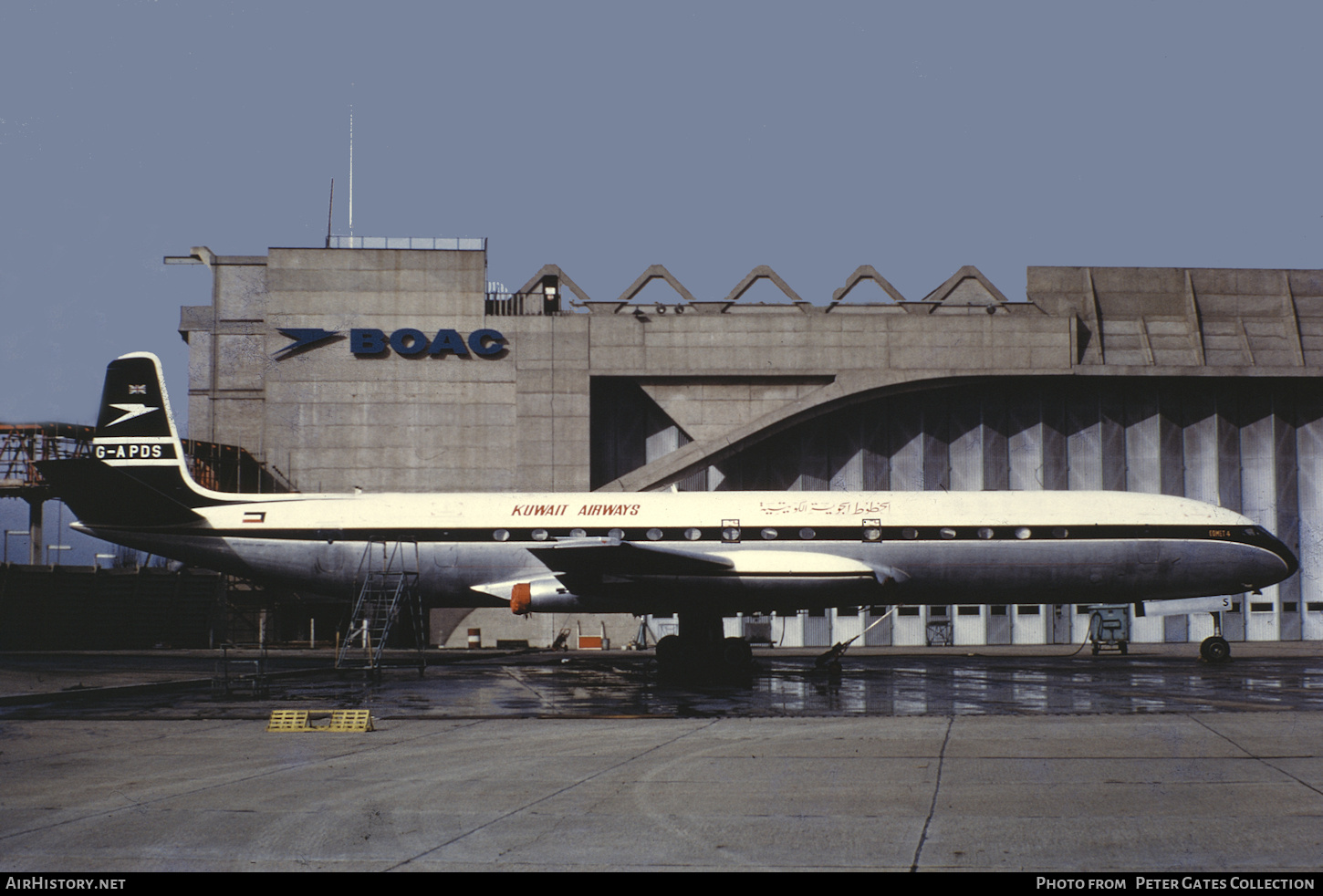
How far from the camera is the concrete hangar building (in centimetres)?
4344

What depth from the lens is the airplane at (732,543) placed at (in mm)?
24266

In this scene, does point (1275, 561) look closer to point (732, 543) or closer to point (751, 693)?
point (732, 543)

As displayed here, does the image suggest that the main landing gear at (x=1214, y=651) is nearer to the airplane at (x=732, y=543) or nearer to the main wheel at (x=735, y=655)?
the airplane at (x=732, y=543)

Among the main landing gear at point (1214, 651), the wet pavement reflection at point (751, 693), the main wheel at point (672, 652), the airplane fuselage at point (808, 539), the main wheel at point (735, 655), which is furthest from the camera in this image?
the main landing gear at point (1214, 651)

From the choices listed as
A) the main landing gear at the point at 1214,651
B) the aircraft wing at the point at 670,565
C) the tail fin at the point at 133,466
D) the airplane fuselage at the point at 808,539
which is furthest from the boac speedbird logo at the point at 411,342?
the main landing gear at the point at 1214,651

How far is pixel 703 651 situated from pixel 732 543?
2775 millimetres

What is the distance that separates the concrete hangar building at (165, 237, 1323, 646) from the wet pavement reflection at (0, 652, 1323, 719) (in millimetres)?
16873

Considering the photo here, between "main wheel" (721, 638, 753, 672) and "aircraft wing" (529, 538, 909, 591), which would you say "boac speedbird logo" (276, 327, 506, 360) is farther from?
"main wheel" (721, 638, 753, 672)

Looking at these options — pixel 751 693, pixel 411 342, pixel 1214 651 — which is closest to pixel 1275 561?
pixel 1214 651

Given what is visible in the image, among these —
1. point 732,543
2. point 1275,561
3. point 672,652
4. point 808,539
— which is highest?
point 808,539

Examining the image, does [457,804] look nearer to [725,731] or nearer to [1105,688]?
[725,731]

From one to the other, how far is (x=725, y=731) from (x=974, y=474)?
35012 millimetres

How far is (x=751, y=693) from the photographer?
19.9m

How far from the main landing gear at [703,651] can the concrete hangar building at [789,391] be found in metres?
17.7
